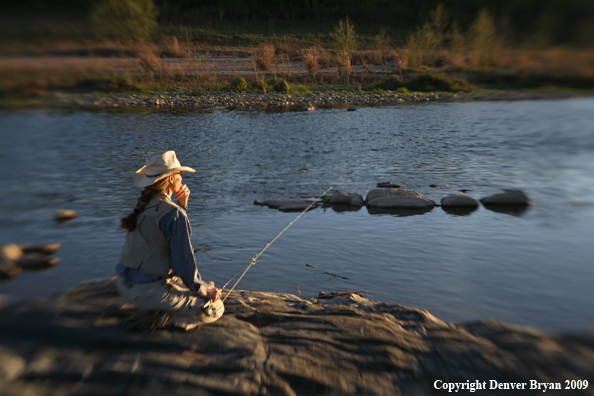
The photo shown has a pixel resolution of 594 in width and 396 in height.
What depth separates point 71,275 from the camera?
4.12 metres

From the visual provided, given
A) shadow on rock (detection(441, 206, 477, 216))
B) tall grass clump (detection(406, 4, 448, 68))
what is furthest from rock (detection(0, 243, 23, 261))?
tall grass clump (detection(406, 4, 448, 68))

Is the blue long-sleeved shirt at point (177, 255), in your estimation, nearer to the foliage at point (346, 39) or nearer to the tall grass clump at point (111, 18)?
the tall grass clump at point (111, 18)

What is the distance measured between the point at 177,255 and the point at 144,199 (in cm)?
37

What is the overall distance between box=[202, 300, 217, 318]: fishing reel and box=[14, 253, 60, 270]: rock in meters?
2.45

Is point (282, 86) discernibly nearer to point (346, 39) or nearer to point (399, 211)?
point (346, 39)

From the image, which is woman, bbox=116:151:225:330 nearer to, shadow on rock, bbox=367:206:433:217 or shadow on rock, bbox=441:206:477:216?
shadow on rock, bbox=367:206:433:217

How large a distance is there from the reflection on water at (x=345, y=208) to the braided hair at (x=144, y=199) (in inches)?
65.0

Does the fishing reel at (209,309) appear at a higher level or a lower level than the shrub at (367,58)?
lower

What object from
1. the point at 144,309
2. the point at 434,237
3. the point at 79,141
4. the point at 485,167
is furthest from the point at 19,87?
the point at 79,141

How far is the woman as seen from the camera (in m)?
2.48

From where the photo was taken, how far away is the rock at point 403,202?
618cm

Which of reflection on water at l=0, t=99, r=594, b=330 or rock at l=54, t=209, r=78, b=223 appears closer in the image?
reflection on water at l=0, t=99, r=594, b=330

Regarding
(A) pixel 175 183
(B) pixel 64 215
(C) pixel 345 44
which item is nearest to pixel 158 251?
(A) pixel 175 183

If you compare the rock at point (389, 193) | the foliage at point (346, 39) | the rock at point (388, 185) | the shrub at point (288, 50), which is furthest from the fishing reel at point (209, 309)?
the shrub at point (288, 50)
